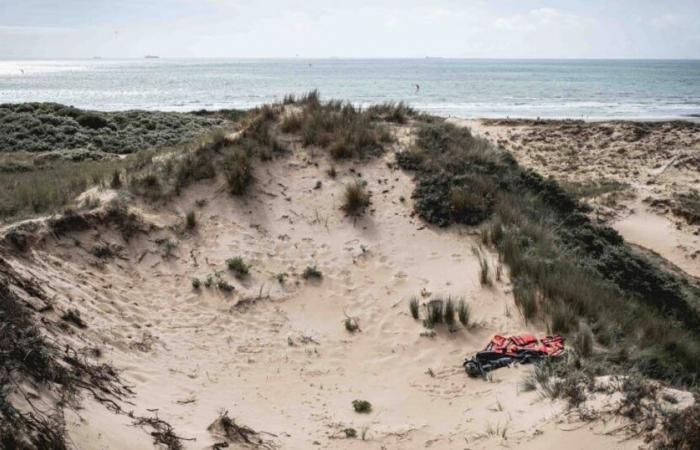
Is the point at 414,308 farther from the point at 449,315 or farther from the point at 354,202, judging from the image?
the point at 354,202

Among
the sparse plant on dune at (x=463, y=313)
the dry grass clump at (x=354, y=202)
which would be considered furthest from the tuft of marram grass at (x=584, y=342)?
the dry grass clump at (x=354, y=202)

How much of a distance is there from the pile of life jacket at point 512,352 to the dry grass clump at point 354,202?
4.48 m

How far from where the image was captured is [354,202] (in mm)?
10914

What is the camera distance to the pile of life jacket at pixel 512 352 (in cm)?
672

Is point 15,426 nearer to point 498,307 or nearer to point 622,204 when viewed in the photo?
point 498,307

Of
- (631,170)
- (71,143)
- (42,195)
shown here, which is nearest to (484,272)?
(42,195)

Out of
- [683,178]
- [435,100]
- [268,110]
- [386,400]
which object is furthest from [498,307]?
[435,100]

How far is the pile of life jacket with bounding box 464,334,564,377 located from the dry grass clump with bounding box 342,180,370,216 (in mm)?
4477

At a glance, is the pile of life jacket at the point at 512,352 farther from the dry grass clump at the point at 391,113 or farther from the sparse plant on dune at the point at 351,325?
the dry grass clump at the point at 391,113

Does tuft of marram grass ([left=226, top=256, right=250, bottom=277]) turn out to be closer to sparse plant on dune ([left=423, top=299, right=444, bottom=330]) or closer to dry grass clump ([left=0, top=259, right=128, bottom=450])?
dry grass clump ([left=0, top=259, right=128, bottom=450])

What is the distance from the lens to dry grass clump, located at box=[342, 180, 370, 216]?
429 inches

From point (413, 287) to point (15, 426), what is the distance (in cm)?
621

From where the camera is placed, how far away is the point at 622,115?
1690 inches

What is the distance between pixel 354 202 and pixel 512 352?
194 inches
